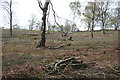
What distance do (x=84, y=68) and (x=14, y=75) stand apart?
14.9 ft

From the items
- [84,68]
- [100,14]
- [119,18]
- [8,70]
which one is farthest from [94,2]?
[8,70]

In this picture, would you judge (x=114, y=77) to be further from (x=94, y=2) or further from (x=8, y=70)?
(x=94, y=2)

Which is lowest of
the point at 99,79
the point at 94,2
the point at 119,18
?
the point at 99,79

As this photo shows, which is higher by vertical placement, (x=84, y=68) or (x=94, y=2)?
(x=94, y=2)

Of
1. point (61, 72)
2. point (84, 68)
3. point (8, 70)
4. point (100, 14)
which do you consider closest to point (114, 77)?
point (84, 68)

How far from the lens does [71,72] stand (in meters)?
7.32

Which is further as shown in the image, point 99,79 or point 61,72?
point 61,72

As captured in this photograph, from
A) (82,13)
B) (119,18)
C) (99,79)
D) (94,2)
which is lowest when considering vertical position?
(99,79)

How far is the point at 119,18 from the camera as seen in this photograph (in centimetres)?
1114

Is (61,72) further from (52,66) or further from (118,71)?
(118,71)

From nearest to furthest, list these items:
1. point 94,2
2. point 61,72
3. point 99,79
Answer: point 99,79, point 61,72, point 94,2

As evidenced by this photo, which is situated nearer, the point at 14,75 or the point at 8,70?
the point at 14,75

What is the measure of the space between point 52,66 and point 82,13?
97.1 ft

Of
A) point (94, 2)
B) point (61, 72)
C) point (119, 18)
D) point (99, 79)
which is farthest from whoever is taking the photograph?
point (94, 2)
